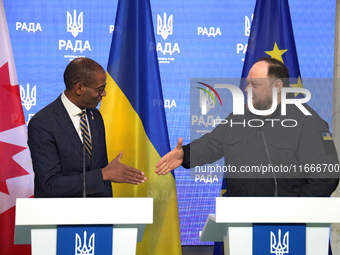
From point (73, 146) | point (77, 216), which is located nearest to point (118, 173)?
point (73, 146)

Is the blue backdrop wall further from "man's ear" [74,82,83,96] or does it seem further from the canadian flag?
"man's ear" [74,82,83,96]

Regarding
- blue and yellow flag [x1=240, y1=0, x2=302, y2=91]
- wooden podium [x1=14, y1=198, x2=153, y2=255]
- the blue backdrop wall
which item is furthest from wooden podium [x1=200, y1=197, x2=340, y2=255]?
the blue backdrop wall

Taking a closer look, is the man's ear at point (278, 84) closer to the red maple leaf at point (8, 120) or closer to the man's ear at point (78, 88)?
the man's ear at point (78, 88)

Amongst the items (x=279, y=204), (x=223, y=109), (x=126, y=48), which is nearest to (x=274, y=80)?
(x=223, y=109)

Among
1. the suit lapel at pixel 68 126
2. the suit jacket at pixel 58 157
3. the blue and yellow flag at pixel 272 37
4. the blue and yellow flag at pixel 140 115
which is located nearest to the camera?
the suit jacket at pixel 58 157

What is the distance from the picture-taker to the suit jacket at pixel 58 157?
1.81 m

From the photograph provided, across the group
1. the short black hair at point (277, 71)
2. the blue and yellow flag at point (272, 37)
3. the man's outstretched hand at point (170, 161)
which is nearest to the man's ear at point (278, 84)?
the short black hair at point (277, 71)

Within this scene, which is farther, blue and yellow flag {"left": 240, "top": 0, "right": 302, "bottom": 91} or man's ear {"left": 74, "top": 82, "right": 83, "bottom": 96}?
blue and yellow flag {"left": 240, "top": 0, "right": 302, "bottom": 91}

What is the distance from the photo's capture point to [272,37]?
3000 millimetres

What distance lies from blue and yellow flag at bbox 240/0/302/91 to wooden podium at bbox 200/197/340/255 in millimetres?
1719

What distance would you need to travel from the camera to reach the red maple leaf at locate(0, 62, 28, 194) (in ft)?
9.34

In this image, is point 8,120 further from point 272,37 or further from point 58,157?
point 272,37

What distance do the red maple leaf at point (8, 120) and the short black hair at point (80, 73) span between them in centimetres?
113

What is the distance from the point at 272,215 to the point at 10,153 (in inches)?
90.7
